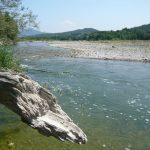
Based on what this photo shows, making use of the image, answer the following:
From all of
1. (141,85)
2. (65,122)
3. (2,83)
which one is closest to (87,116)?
(65,122)

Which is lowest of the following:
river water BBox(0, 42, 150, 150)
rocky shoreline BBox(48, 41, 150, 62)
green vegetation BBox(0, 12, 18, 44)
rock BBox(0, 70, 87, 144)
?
rocky shoreline BBox(48, 41, 150, 62)

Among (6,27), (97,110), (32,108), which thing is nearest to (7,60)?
(6,27)

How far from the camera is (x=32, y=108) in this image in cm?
1546

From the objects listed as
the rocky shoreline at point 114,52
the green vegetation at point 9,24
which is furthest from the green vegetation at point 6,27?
the rocky shoreline at point 114,52

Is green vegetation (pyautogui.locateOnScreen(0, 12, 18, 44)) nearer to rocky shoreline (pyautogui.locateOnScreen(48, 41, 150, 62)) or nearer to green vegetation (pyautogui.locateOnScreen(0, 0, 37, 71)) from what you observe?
green vegetation (pyautogui.locateOnScreen(0, 0, 37, 71))

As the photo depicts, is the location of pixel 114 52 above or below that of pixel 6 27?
below

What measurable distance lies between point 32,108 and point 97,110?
394 inches

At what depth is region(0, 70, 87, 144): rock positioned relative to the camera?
15141 mm

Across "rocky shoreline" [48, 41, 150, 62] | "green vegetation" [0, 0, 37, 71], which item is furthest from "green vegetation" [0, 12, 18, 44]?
"rocky shoreline" [48, 41, 150, 62]

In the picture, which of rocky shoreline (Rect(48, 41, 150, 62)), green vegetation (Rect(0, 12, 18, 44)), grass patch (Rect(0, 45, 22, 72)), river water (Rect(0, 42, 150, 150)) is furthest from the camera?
rocky shoreline (Rect(48, 41, 150, 62))

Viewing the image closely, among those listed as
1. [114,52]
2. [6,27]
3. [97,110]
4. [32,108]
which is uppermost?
[6,27]

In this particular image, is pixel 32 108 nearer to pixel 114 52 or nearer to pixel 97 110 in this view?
pixel 97 110

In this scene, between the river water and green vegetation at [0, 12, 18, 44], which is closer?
the river water

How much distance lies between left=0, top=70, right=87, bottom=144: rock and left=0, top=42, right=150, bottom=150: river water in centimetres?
147
